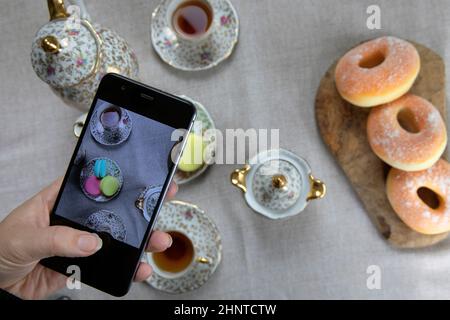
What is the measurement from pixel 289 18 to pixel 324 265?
1.20ft

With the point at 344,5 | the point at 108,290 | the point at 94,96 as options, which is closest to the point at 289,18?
the point at 344,5

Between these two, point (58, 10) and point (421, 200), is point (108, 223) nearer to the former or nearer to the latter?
point (58, 10)

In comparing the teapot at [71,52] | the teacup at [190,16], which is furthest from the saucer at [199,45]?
the teapot at [71,52]

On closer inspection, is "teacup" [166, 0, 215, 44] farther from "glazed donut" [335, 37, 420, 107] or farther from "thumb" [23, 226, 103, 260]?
"thumb" [23, 226, 103, 260]

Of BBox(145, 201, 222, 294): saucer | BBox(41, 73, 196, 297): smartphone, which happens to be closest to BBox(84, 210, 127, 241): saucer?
BBox(41, 73, 196, 297): smartphone

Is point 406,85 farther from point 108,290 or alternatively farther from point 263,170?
point 108,290

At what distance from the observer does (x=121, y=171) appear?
54 centimetres

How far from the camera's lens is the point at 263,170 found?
0.60 metres

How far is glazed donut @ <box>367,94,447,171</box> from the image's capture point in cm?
60

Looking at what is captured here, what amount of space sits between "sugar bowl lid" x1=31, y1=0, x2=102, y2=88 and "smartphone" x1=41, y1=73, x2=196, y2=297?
1.1 inches

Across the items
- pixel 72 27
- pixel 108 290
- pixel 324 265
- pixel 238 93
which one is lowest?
pixel 324 265

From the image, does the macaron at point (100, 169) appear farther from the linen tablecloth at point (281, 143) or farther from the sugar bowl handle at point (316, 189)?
the sugar bowl handle at point (316, 189)

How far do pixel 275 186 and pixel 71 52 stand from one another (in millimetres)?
289

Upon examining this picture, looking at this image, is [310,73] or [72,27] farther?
[310,73]
